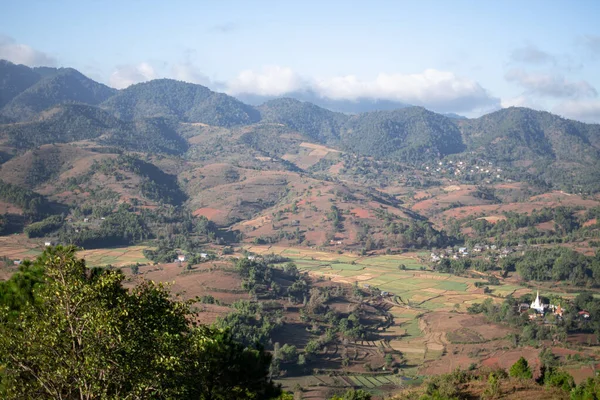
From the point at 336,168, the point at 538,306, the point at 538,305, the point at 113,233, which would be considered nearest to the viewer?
the point at 538,306

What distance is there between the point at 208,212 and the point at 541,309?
266ft

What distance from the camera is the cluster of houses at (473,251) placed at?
3533 inches

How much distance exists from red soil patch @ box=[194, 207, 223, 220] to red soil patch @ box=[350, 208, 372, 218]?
31.1 m

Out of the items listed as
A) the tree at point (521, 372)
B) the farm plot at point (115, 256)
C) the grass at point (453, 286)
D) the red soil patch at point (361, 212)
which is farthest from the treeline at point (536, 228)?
the tree at point (521, 372)

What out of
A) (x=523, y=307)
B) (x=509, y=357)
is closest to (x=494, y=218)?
(x=523, y=307)

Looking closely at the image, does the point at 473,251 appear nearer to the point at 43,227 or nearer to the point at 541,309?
the point at 541,309

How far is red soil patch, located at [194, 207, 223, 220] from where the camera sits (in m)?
118

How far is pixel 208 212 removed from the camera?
397 ft

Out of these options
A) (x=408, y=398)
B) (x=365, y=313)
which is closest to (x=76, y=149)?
(x=365, y=313)

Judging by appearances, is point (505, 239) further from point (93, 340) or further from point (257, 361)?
point (93, 340)

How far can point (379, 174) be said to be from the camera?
7470 inches

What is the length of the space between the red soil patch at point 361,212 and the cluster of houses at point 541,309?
5668 cm

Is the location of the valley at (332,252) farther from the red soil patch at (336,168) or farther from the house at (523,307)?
the red soil patch at (336,168)

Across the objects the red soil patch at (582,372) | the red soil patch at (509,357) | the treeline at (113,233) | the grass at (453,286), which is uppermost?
the treeline at (113,233)
